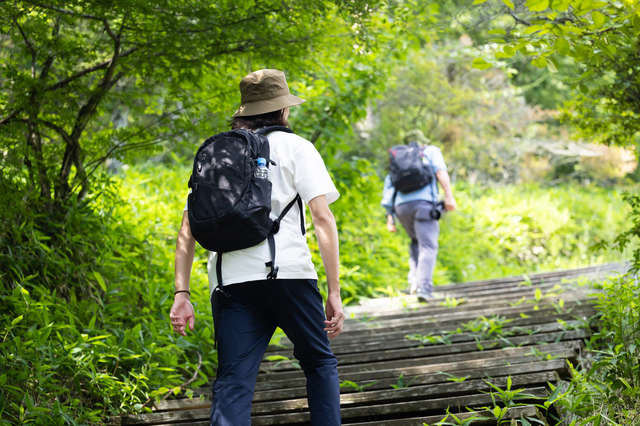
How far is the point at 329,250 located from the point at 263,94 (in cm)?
79

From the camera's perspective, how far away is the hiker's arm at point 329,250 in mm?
2816

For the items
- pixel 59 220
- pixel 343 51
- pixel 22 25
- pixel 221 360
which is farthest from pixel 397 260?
pixel 221 360

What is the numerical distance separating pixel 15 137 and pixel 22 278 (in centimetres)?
103

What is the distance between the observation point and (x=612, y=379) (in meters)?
3.54

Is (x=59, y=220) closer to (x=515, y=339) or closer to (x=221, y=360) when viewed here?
(x=221, y=360)

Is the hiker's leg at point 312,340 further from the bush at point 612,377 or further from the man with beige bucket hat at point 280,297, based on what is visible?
the bush at point 612,377

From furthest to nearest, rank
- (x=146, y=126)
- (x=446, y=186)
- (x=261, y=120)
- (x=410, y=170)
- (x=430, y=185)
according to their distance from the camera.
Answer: (x=430, y=185) < (x=410, y=170) < (x=446, y=186) < (x=146, y=126) < (x=261, y=120)

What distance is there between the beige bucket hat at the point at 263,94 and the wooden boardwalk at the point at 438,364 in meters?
1.64

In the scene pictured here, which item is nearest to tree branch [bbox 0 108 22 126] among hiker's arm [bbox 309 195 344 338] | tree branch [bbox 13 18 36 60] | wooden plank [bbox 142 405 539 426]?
tree branch [bbox 13 18 36 60]

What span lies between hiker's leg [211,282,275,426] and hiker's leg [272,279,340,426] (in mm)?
109

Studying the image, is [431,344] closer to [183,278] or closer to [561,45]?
[561,45]

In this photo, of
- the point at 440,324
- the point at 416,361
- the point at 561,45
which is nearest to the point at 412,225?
the point at 440,324

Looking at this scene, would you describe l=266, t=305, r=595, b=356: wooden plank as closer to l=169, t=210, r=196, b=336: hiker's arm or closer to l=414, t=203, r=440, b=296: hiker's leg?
l=414, t=203, r=440, b=296: hiker's leg

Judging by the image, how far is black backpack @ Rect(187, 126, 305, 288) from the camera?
2621 mm
